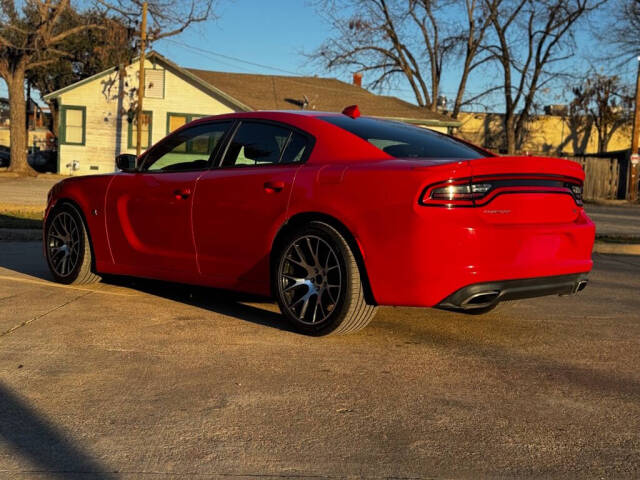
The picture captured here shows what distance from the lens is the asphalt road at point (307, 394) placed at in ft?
9.70

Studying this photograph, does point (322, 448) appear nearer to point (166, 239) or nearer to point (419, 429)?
point (419, 429)

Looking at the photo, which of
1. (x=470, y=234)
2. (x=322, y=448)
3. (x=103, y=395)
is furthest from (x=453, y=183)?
(x=103, y=395)

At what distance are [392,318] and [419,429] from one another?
2.52 m

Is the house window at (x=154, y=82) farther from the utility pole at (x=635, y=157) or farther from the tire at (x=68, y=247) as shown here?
the tire at (x=68, y=247)

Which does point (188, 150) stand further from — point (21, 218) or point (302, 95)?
point (302, 95)

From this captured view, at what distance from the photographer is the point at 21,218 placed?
13008 mm

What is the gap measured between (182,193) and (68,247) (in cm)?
164

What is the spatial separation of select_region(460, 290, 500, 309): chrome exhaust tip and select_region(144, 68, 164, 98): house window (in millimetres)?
33962

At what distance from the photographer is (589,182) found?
33.2 m

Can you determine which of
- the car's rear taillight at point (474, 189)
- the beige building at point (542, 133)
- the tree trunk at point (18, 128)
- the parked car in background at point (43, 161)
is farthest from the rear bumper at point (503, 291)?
the beige building at point (542, 133)

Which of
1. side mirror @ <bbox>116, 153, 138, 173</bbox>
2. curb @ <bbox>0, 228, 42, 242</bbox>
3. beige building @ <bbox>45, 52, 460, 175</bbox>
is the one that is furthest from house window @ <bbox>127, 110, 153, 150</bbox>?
side mirror @ <bbox>116, 153, 138, 173</bbox>

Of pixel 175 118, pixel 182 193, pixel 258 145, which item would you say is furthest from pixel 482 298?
pixel 175 118

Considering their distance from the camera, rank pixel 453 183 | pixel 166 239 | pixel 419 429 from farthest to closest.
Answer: pixel 166 239, pixel 453 183, pixel 419 429

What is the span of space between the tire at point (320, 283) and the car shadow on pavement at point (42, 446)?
195 centimetres
